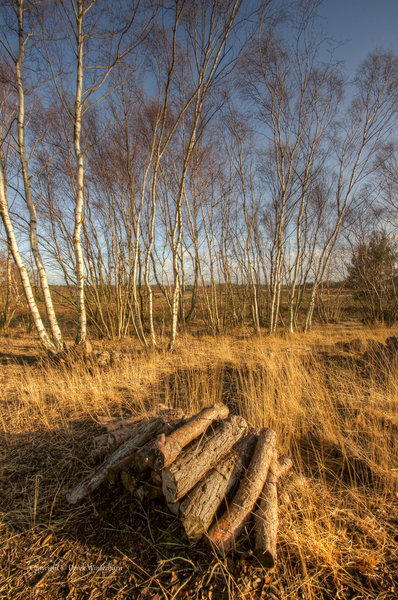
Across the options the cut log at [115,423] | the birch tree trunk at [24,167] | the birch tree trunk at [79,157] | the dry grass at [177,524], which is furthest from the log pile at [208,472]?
the birch tree trunk at [24,167]

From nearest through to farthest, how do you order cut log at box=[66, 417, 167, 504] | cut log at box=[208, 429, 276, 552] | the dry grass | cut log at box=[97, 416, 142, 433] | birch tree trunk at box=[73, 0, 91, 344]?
the dry grass
cut log at box=[208, 429, 276, 552]
cut log at box=[66, 417, 167, 504]
cut log at box=[97, 416, 142, 433]
birch tree trunk at box=[73, 0, 91, 344]

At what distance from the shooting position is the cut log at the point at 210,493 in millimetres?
1480

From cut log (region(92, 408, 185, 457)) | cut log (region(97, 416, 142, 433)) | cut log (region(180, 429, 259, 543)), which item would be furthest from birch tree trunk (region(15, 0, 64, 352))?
cut log (region(180, 429, 259, 543))

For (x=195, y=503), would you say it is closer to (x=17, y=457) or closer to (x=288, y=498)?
(x=288, y=498)

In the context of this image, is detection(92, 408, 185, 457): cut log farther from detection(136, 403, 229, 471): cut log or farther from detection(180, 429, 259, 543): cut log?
detection(180, 429, 259, 543): cut log

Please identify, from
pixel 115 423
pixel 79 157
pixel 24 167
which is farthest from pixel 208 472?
pixel 24 167

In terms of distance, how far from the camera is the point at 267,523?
1484 mm

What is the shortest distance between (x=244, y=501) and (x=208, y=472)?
29 centimetres

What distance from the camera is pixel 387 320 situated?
1218 cm

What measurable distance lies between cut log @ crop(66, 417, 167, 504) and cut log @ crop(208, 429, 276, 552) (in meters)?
0.77

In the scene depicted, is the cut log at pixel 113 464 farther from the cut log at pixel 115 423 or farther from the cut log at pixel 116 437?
the cut log at pixel 115 423

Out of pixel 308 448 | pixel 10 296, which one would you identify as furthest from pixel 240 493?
pixel 10 296

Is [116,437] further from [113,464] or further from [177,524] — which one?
[177,524]

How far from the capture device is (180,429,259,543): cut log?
1.48m
